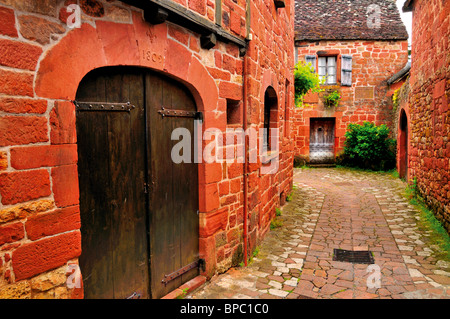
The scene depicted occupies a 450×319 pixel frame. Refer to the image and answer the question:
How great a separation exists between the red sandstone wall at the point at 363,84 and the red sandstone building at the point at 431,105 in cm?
465

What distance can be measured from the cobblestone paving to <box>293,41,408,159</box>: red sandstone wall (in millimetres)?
6186

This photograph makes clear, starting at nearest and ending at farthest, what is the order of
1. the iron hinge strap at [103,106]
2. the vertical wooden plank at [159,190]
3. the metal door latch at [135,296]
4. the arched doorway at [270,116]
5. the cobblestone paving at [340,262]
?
1. the iron hinge strap at [103,106]
2. the metal door latch at [135,296]
3. the vertical wooden plank at [159,190]
4. the cobblestone paving at [340,262]
5. the arched doorway at [270,116]

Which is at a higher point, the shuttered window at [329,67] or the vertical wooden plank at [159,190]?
the shuttered window at [329,67]

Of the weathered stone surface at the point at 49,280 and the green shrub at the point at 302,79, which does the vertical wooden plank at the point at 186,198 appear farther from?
the green shrub at the point at 302,79

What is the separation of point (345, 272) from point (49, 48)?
154 inches

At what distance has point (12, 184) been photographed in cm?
190

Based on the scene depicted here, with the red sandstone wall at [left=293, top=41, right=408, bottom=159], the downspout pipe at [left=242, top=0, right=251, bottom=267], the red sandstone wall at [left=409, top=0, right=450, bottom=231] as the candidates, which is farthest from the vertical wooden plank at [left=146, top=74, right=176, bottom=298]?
the red sandstone wall at [left=293, top=41, right=408, bottom=159]

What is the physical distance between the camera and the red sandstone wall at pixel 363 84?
13.1 m

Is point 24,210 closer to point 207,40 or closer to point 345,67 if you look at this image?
point 207,40

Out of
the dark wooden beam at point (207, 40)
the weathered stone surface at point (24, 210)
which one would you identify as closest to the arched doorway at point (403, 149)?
the dark wooden beam at point (207, 40)

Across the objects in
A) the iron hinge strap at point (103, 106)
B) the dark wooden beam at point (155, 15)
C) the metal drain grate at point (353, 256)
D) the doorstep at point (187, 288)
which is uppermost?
the dark wooden beam at point (155, 15)

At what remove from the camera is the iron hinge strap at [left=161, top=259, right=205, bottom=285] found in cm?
326

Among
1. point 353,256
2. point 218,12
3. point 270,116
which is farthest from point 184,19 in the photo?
point 270,116

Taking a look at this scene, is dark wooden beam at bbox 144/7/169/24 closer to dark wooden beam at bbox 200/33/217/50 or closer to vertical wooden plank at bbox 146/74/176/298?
vertical wooden plank at bbox 146/74/176/298
